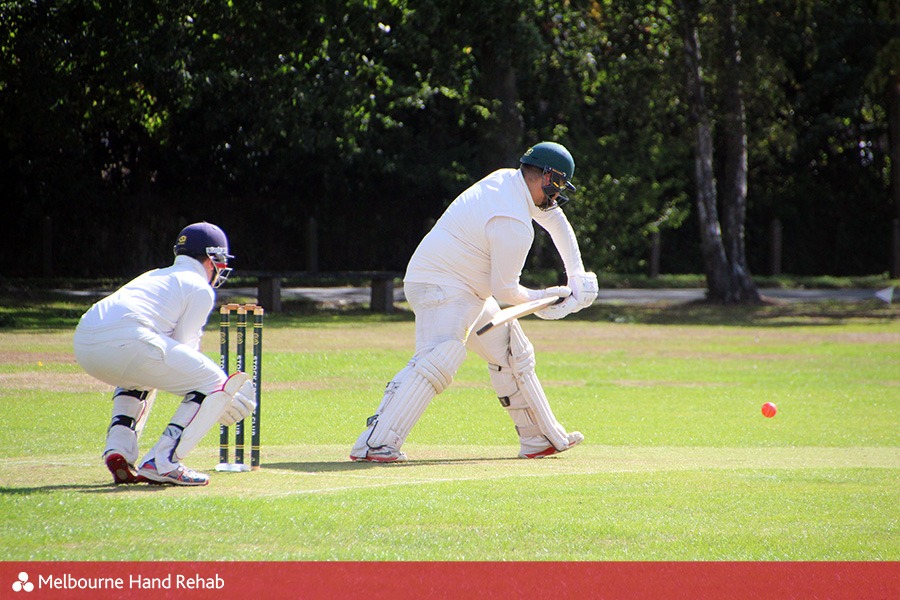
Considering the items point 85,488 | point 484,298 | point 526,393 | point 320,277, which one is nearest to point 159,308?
point 85,488

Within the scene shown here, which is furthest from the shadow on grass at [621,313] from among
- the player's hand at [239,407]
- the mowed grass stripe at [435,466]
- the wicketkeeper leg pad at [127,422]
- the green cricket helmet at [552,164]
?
the player's hand at [239,407]

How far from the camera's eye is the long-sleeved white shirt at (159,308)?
704cm

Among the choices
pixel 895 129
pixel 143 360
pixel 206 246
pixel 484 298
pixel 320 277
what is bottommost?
pixel 320 277

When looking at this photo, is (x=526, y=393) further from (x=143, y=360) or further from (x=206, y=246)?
(x=143, y=360)

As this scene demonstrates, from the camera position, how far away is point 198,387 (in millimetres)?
7133

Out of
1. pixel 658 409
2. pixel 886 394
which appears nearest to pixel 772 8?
pixel 886 394

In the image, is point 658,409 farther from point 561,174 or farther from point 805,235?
point 805,235

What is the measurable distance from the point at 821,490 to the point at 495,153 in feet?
71.8

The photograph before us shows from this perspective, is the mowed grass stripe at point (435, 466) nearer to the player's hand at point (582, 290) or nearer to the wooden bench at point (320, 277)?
the player's hand at point (582, 290)

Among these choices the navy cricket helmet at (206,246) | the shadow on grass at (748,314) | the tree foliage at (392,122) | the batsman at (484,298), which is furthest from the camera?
the shadow on grass at (748,314)

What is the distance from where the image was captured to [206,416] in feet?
23.2
